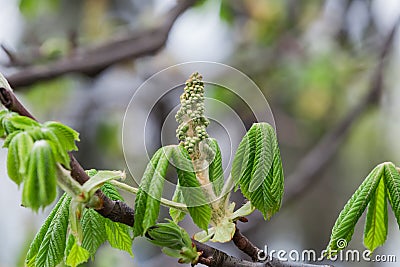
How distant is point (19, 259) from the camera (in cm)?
288

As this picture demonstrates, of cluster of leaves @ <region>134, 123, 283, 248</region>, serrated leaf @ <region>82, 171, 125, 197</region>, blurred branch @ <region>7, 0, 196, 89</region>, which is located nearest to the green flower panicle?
cluster of leaves @ <region>134, 123, 283, 248</region>

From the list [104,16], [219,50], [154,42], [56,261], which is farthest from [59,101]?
[56,261]

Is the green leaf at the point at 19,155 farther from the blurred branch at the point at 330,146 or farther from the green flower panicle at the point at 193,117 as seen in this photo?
the blurred branch at the point at 330,146

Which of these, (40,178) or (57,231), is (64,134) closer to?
(40,178)

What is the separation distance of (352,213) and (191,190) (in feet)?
0.85

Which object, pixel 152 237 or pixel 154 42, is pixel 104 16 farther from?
pixel 152 237

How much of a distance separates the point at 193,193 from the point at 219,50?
10.1ft

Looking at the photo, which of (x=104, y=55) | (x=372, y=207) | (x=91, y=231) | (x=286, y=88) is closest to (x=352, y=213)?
(x=372, y=207)

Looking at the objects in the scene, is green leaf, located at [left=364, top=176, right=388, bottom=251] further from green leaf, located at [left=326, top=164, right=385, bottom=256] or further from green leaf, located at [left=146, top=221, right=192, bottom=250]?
green leaf, located at [left=146, top=221, right=192, bottom=250]

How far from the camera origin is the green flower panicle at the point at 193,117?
861 mm

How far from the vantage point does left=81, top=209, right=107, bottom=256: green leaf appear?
2.98 ft

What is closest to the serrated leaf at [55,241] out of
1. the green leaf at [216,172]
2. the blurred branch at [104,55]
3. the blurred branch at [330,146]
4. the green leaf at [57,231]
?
the green leaf at [57,231]

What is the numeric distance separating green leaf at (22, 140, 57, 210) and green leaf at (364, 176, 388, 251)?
20.2 inches

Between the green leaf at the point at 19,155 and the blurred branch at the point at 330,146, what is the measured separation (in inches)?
85.0
